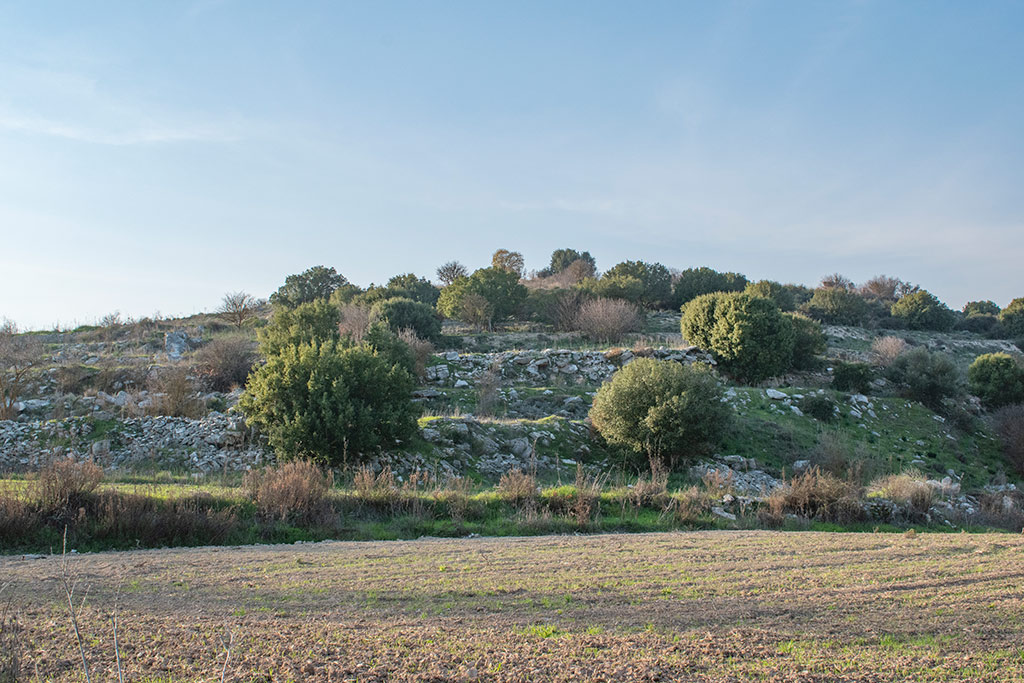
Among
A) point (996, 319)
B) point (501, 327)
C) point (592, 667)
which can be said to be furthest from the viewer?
point (996, 319)

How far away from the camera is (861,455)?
2125cm

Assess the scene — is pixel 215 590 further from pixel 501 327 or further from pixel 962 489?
pixel 501 327

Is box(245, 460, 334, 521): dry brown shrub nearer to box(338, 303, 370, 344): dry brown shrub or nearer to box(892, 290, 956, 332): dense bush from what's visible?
box(338, 303, 370, 344): dry brown shrub

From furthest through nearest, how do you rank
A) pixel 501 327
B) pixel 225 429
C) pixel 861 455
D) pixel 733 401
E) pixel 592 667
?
pixel 501 327, pixel 733 401, pixel 861 455, pixel 225 429, pixel 592 667

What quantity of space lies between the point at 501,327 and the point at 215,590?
3900cm

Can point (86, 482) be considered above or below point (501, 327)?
below

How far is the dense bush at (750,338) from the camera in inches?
1254

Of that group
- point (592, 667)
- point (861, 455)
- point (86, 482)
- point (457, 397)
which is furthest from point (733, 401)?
point (592, 667)

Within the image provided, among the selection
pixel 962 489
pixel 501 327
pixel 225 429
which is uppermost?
pixel 501 327

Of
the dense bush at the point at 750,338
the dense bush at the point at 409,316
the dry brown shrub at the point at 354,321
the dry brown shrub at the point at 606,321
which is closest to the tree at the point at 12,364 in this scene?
the dry brown shrub at the point at 354,321

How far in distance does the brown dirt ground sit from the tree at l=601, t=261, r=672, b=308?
47018mm

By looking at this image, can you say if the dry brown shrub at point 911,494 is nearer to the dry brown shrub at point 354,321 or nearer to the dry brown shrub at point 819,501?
the dry brown shrub at point 819,501

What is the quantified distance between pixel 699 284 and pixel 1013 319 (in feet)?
88.8

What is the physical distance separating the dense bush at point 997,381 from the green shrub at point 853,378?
4.07 m
